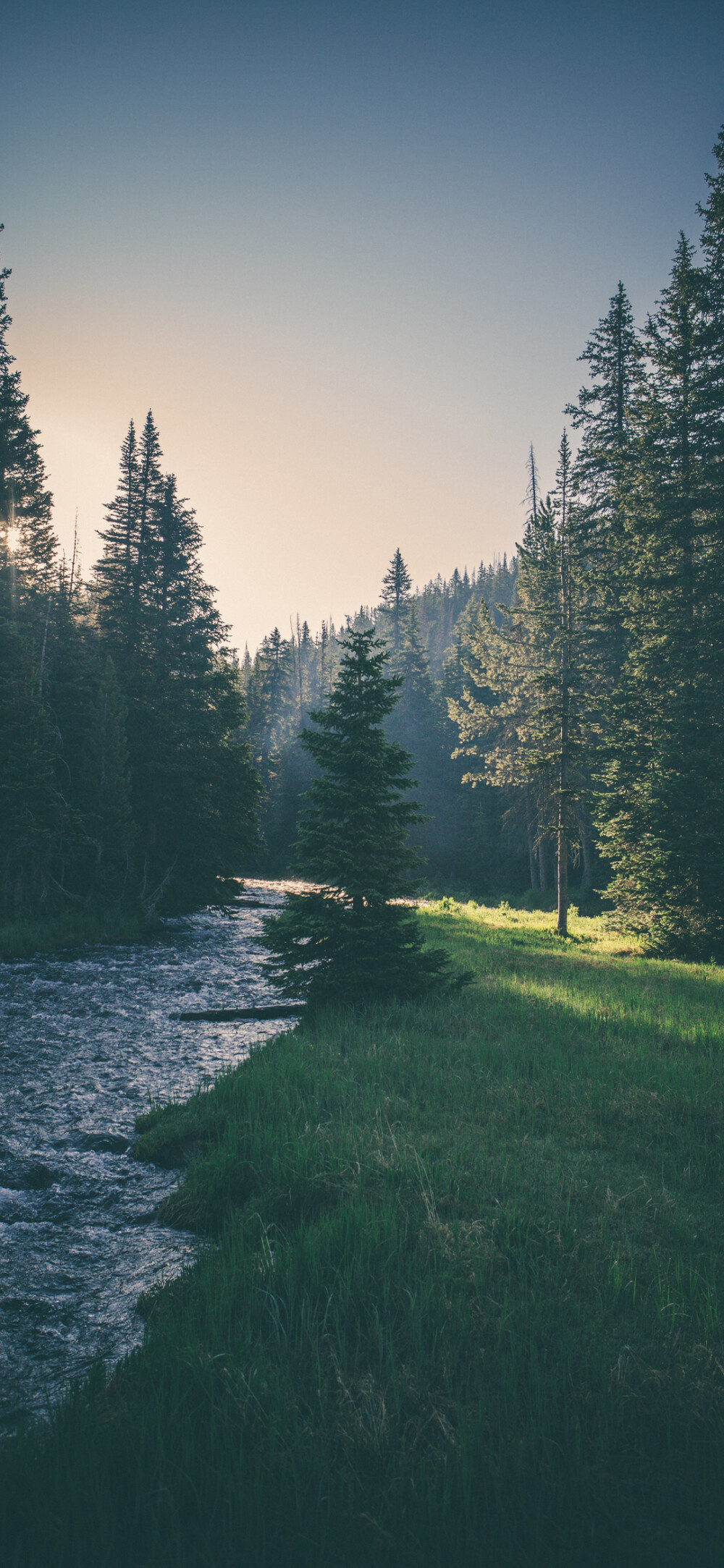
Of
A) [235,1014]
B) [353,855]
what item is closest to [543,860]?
[235,1014]

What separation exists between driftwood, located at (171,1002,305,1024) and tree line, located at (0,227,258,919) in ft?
27.5

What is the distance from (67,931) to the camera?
1880 cm

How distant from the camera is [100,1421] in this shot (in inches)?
129

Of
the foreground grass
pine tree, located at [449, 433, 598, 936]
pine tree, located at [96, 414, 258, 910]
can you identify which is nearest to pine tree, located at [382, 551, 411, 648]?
pine tree, located at [449, 433, 598, 936]

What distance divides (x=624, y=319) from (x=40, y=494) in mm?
28107

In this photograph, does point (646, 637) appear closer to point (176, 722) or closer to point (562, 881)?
point (562, 881)

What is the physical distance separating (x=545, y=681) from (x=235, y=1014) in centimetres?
1540

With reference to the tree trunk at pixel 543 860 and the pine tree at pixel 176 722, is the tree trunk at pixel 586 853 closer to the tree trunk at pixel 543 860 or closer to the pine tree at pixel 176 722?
the tree trunk at pixel 543 860

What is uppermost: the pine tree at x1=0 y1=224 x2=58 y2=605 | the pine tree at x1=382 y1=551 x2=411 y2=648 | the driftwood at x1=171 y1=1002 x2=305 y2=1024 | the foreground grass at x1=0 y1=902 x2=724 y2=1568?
the pine tree at x1=382 y1=551 x2=411 y2=648

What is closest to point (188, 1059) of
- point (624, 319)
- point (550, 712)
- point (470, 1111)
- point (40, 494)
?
point (470, 1111)

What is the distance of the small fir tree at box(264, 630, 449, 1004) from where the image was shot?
10664mm

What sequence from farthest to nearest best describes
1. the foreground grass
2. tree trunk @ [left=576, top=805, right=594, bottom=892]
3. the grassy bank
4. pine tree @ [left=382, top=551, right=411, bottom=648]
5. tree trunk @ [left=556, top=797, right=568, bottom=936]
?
pine tree @ [left=382, top=551, right=411, bottom=648] < tree trunk @ [left=576, top=805, right=594, bottom=892] < tree trunk @ [left=556, top=797, right=568, bottom=936] < the grassy bank < the foreground grass

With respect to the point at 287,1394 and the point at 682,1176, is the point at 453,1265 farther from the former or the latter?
the point at 682,1176

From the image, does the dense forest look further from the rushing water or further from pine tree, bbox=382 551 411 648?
pine tree, bbox=382 551 411 648
